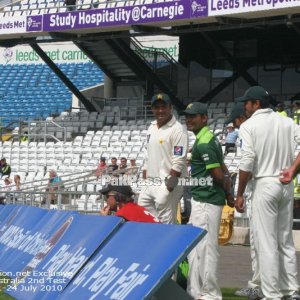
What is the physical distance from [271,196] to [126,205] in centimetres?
116

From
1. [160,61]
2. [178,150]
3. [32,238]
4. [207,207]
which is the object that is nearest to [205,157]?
[207,207]

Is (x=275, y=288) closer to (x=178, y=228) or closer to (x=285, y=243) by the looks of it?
(x=285, y=243)

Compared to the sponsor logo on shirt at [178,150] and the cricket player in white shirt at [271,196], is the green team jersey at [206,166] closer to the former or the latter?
the cricket player in white shirt at [271,196]

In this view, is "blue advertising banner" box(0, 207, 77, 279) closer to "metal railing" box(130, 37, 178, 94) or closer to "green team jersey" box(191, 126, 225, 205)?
"green team jersey" box(191, 126, 225, 205)

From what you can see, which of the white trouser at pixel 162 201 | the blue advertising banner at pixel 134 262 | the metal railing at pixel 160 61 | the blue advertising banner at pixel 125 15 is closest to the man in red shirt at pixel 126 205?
the blue advertising banner at pixel 134 262

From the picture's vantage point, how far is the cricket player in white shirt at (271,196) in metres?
8.05

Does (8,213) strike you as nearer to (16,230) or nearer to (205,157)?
(16,230)

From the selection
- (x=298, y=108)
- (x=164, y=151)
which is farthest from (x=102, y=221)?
(x=298, y=108)

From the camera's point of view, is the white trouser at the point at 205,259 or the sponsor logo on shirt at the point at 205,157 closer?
the white trouser at the point at 205,259

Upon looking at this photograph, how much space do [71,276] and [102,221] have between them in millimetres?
490

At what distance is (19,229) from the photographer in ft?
34.6

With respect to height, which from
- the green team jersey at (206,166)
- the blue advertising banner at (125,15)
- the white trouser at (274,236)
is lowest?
the white trouser at (274,236)

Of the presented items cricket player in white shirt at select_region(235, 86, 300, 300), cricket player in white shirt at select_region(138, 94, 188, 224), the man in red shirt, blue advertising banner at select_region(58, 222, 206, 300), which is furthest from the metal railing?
Answer: blue advertising banner at select_region(58, 222, 206, 300)

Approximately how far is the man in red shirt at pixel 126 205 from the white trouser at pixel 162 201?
1019 millimetres
